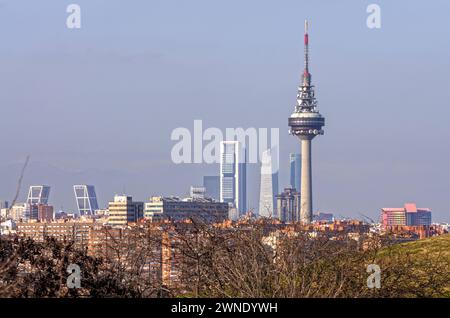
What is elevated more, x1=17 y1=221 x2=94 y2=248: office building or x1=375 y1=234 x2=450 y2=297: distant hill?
x1=17 y1=221 x2=94 y2=248: office building

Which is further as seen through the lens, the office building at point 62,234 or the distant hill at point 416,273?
the office building at point 62,234

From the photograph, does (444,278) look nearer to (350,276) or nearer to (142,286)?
(350,276)

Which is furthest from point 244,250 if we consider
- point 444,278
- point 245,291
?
point 444,278

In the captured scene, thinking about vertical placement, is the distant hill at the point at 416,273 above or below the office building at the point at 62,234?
below

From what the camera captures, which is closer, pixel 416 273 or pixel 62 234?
pixel 416 273

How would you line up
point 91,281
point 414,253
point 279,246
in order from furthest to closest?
1. point 414,253
2. point 279,246
3. point 91,281

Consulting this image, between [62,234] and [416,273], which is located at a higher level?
[62,234]

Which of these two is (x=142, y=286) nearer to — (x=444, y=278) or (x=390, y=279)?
(x=390, y=279)
